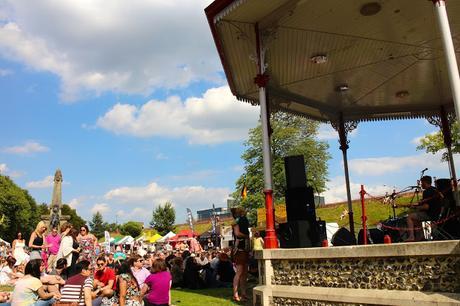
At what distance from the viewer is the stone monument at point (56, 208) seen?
15.7 m

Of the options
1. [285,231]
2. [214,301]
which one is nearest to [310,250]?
[285,231]

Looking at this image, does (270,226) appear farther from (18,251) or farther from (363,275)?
(18,251)

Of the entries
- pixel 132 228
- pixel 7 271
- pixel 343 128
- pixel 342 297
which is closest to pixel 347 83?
pixel 343 128

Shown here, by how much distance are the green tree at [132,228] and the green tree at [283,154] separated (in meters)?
60.5

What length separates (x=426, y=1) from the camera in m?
9.03

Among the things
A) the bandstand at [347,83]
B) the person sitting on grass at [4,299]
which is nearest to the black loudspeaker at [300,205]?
the bandstand at [347,83]

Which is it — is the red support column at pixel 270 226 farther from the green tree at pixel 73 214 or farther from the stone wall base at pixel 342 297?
the green tree at pixel 73 214

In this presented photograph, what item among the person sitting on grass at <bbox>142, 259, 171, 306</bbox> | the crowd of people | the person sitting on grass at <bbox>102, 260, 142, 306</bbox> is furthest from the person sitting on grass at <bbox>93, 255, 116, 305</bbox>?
the person sitting on grass at <bbox>142, 259, 171, 306</bbox>

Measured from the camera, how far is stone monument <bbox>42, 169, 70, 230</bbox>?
1571 cm

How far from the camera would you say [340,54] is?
38.1ft

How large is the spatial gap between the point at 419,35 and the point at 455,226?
5154 millimetres

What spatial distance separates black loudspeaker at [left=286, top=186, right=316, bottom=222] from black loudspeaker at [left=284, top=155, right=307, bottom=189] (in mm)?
187

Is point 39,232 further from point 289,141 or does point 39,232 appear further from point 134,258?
point 289,141

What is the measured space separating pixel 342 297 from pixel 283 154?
2846 cm
